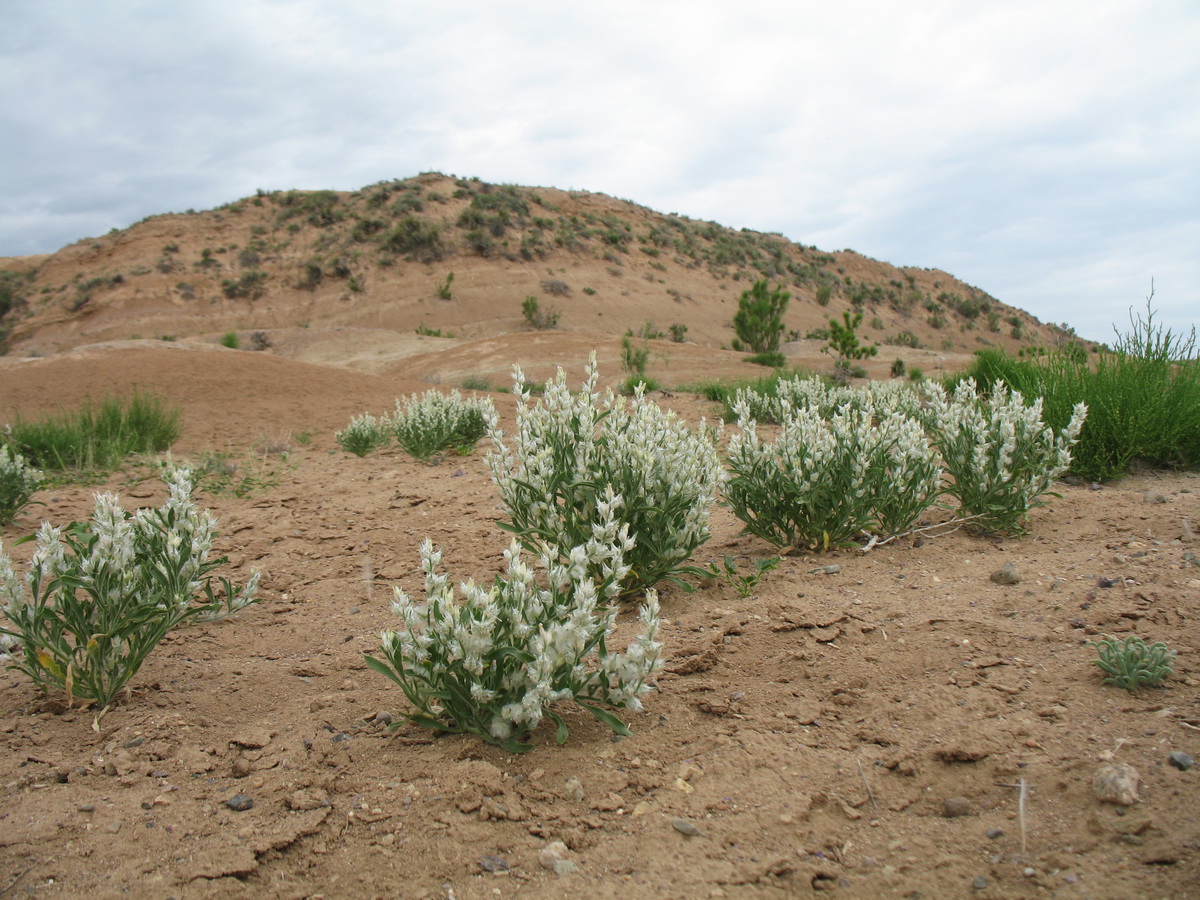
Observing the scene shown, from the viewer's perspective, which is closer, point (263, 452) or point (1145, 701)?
point (1145, 701)

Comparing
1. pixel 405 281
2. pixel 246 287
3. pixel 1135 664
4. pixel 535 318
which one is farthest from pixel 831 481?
pixel 246 287

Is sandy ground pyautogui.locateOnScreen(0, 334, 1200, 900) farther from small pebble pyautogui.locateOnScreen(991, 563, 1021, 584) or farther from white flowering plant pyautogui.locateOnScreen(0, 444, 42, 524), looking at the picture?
white flowering plant pyautogui.locateOnScreen(0, 444, 42, 524)

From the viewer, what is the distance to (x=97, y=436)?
7348mm

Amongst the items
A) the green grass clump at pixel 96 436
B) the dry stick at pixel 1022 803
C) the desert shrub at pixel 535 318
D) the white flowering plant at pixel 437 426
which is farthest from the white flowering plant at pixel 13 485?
the desert shrub at pixel 535 318

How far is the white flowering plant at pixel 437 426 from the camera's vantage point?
22.4ft

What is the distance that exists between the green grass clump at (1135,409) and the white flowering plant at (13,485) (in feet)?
21.1

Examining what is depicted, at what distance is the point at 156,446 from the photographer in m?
7.64

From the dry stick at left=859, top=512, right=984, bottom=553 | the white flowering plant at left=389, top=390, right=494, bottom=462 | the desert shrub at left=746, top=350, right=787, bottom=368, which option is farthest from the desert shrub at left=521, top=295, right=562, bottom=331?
the dry stick at left=859, top=512, right=984, bottom=553

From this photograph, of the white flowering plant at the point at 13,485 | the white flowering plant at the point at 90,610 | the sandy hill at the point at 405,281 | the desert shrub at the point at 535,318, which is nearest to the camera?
the white flowering plant at the point at 90,610

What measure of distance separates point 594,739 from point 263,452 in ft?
20.8

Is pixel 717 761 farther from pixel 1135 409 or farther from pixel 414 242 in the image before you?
pixel 414 242

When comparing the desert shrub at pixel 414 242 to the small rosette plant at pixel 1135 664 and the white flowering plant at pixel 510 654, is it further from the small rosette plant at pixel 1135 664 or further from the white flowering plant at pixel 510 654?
the small rosette plant at pixel 1135 664

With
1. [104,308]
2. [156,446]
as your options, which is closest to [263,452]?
[156,446]

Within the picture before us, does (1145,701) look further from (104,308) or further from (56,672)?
(104,308)
